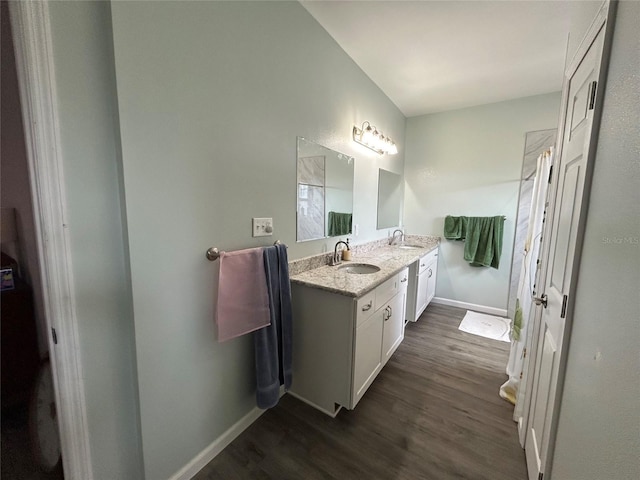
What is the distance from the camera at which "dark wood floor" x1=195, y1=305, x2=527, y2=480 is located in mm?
1271

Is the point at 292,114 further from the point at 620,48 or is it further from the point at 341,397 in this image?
the point at 341,397

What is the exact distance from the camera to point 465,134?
3.20 meters

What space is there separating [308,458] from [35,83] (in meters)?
1.93

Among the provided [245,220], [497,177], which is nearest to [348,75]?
[245,220]

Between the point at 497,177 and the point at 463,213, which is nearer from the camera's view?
the point at 497,177

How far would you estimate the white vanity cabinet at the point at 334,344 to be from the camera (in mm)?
1471

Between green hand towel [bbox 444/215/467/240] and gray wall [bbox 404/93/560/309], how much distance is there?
0.32ft

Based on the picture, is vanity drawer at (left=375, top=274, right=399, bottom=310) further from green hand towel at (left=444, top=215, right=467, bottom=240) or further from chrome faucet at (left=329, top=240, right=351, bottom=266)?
green hand towel at (left=444, top=215, right=467, bottom=240)

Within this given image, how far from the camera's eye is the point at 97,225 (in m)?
0.89

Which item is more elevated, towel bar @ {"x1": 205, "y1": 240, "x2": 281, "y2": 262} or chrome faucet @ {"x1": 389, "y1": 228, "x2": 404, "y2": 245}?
towel bar @ {"x1": 205, "y1": 240, "x2": 281, "y2": 262}

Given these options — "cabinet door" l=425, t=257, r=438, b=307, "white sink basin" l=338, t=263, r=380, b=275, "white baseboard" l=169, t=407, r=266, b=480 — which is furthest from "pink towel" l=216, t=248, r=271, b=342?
"cabinet door" l=425, t=257, r=438, b=307

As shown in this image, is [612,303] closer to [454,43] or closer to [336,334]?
[336,334]

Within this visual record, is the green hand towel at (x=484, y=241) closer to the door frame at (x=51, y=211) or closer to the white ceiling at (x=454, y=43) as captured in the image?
the white ceiling at (x=454, y=43)

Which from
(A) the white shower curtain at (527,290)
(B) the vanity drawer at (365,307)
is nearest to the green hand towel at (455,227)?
(A) the white shower curtain at (527,290)
